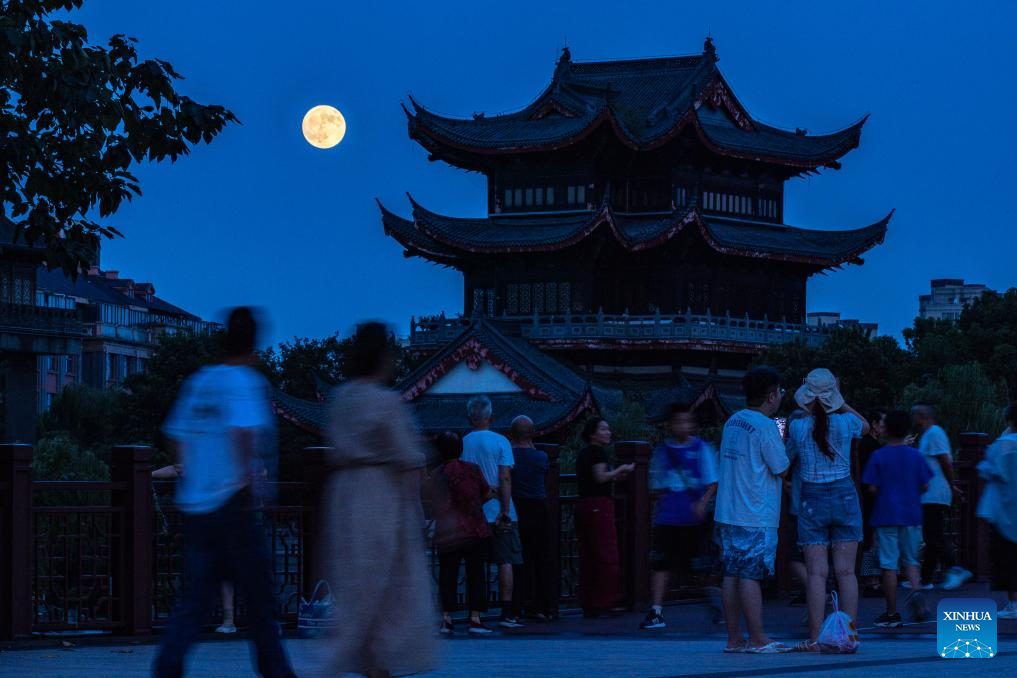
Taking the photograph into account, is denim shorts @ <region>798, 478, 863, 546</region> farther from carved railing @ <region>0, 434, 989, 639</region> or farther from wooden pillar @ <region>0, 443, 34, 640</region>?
wooden pillar @ <region>0, 443, 34, 640</region>

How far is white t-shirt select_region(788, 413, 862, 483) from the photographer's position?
11.8 metres

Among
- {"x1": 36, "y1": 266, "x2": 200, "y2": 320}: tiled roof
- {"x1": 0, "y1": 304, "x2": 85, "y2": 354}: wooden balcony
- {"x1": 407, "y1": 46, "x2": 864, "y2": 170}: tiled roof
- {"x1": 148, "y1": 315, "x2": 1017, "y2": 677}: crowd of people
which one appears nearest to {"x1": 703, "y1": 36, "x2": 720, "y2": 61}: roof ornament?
{"x1": 407, "y1": 46, "x2": 864, "y2": 170}: tiled roof

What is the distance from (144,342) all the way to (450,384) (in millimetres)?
71713

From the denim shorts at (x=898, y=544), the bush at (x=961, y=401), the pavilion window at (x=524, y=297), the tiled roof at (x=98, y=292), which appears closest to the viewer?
the denim shorts at (x=898, y=544)

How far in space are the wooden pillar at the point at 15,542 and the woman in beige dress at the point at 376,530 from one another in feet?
16.5

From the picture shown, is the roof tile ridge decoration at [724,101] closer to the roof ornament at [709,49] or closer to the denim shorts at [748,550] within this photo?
the roof ornament at [709,49]

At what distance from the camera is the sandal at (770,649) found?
38.9ft

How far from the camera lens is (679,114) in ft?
170

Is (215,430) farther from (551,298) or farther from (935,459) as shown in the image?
(551,298)

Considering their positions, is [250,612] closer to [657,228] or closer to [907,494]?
[907,494]

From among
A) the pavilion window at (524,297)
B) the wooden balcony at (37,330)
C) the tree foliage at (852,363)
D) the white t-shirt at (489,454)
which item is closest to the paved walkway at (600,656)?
the white t-shirt at (489,454)

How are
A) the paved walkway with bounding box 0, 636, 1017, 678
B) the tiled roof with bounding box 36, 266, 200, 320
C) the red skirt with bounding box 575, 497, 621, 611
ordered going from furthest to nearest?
the tiled roof with bounding box 36, 266, 200, 320
the red skirt with bounding box 575, 497, 621, 611
the paved walkway with bounding box 0, 636, 1017, 678

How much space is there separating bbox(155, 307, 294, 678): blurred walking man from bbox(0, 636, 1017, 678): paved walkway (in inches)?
54.3

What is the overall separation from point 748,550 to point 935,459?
4.41 m
